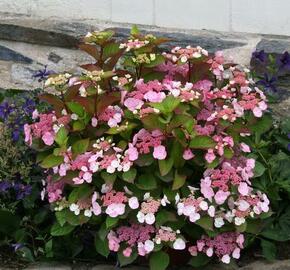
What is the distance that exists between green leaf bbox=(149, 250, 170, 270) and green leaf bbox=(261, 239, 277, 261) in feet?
1.63

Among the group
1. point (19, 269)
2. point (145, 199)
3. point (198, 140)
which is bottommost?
point (19, 269)

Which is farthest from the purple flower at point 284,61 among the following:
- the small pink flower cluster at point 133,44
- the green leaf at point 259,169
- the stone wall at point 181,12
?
the small pink flower cluster at point 133,44

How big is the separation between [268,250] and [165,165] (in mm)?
665

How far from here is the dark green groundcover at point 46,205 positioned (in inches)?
127

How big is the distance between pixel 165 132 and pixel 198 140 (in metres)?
0.14

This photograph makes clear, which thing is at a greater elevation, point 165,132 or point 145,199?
point 165,132

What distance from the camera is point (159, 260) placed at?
293 centimetres

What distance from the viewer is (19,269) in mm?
3256

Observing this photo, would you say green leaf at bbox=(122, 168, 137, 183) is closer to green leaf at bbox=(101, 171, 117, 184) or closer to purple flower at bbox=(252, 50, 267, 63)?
green leaf at bbox=(101, 171, 117, 184)

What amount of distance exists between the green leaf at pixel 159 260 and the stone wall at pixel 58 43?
4.22 feet

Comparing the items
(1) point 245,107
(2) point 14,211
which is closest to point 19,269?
(2) point 14,211

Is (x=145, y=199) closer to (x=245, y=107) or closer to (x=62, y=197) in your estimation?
(x=62, y=197)

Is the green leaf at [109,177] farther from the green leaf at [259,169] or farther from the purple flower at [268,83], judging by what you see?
the purple flower at [268,83]

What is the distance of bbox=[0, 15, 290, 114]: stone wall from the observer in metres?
3.93
